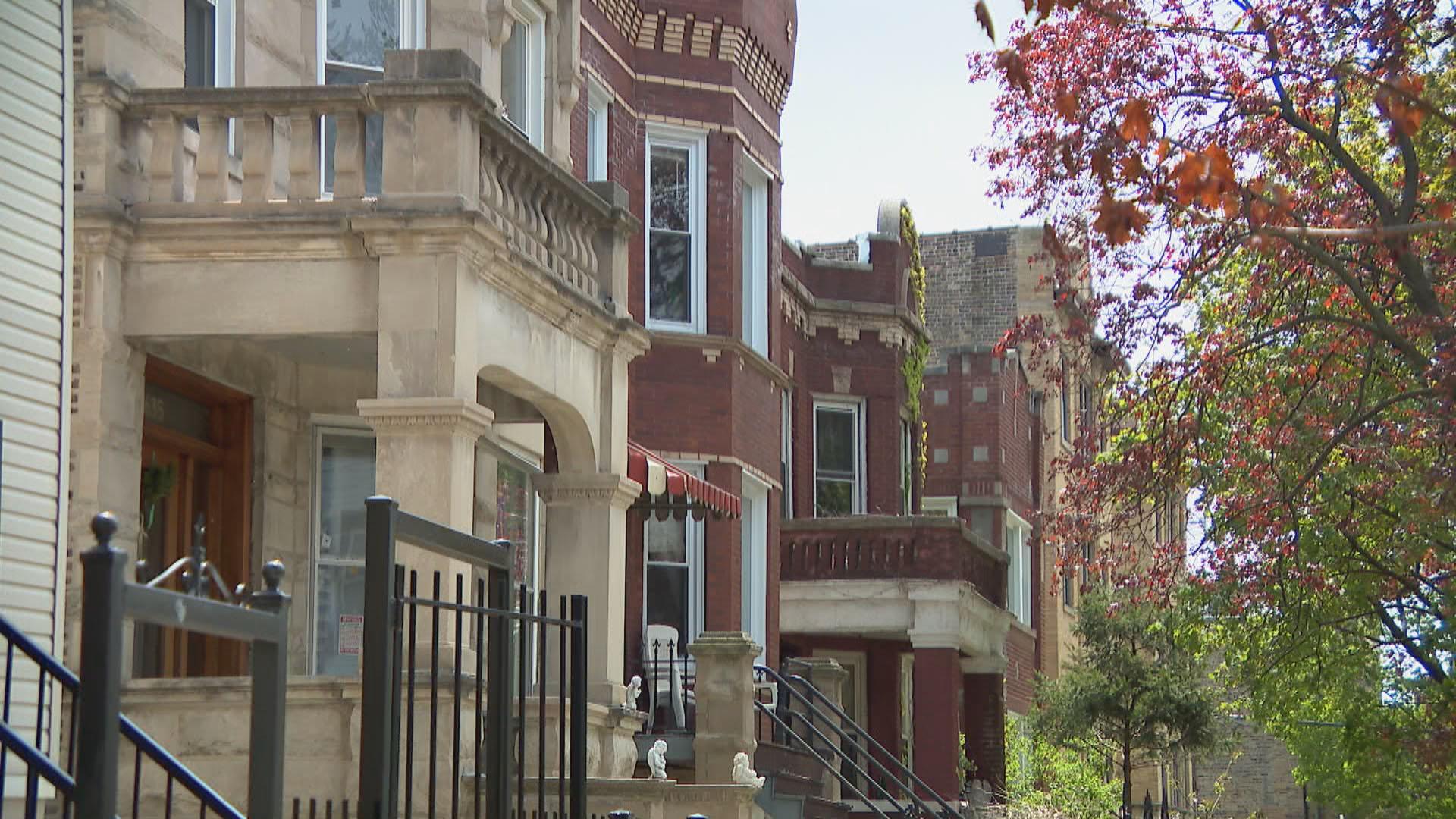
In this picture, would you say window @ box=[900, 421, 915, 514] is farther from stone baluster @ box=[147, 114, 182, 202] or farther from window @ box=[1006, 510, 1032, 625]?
stone baluster @ box=[147, 114, 182, 202]

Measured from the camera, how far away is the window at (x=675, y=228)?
904 inches

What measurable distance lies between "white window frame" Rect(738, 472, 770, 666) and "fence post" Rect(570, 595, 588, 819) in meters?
15.3

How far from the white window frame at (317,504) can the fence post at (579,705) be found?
21.7 ft

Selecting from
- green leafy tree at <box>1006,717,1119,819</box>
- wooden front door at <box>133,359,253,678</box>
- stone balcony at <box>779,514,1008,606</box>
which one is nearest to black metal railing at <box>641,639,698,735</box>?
wooden front door at <box>133,359,253,678</box>

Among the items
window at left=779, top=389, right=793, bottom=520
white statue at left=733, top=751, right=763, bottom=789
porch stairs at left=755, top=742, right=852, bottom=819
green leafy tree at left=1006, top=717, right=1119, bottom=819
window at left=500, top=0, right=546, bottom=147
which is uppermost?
window at left=500, top=0, right=546, bottom=147

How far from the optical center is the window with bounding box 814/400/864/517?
2991 centimetres

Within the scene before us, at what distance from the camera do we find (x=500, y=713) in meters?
7.75

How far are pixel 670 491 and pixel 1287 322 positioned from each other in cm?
554

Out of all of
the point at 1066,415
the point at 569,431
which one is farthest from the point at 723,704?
the point at 1066,415

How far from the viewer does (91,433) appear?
12.0 m

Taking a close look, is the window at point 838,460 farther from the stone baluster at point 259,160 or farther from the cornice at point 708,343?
the stone baluster at point 259,160

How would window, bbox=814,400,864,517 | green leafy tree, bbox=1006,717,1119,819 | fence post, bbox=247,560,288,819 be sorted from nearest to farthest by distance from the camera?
fence post, bbox=247,560,288,819, window, bbox=814,400,864,517, green leafy tree, bbox=1006,717,1119,819

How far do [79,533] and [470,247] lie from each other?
111 inches

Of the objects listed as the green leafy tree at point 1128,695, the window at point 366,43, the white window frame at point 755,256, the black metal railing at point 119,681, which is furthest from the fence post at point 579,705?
the green leafy tree at point 1128,695
